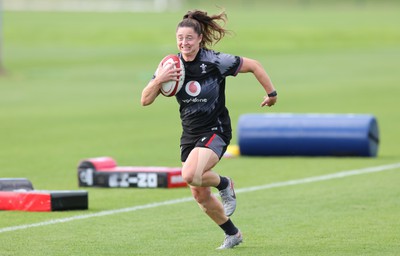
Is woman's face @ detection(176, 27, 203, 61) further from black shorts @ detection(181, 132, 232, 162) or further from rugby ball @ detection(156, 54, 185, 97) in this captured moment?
black shorts @ detection(181, 132, 232, 162)

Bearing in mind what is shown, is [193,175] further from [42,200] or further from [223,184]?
[42,200]

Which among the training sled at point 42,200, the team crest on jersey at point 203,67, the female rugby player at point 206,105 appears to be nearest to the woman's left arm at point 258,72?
the female rugby player at point 206,105

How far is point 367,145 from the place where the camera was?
664 inches

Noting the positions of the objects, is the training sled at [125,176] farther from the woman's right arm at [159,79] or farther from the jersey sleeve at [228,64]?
the woman's right arm at [159,79]

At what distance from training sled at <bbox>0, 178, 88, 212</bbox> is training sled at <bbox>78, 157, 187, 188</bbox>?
5.77ft

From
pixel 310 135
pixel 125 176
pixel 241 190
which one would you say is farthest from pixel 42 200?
pixel 310 135

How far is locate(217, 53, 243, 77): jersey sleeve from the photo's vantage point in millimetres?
9836

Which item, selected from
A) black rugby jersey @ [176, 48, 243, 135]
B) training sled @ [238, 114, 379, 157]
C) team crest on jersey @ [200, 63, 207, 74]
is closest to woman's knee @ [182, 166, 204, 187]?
black rugby jersey @ [176, 48, 243, 135]

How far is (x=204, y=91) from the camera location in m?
9.78

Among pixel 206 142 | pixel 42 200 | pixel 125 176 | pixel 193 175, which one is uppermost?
pixel 206 142

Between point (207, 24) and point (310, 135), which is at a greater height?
point (207, 24)

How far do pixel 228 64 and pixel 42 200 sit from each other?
3.07 metres

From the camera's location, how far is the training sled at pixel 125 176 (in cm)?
1386

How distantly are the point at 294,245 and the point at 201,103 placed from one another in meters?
1.50
